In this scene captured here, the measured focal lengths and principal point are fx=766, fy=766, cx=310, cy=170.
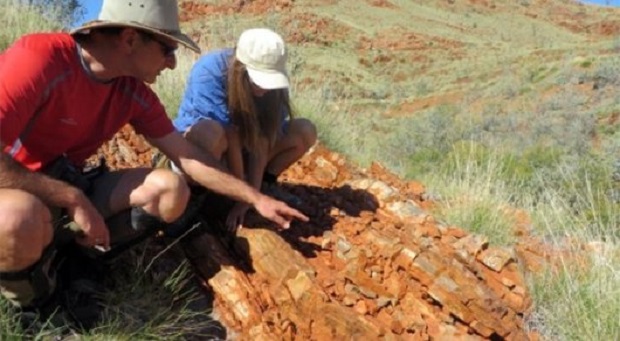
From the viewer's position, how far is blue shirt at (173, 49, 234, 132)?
367 centimetres

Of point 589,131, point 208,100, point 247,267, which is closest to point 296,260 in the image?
point 247,267

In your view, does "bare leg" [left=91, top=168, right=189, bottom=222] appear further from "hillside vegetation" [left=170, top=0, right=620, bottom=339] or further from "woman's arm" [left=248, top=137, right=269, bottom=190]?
"hillside vegetation" [left=170, top=0, right=620, bottom=339]

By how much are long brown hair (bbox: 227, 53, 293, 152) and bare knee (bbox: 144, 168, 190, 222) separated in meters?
0.74

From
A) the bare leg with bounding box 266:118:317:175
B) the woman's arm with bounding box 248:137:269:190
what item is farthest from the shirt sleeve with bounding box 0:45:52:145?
the bare leg with bounding box 266:118:317:175

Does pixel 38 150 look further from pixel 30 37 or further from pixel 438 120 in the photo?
pixel 438 120

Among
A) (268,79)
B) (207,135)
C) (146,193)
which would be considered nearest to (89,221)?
(146,193)

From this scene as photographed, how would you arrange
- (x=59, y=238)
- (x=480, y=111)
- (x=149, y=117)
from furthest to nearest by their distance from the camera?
(x=480, y=111)
(x=149, y=117)
(x=59, y=238)

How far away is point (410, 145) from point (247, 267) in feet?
27.5

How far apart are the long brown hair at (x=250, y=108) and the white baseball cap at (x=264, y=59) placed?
0.25 ft

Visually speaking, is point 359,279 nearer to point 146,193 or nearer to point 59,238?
point 146,193

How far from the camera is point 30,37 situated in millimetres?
2600

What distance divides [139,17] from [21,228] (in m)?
0.83

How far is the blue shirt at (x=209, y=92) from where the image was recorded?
144 inches

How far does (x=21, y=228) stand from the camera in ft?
7.98
